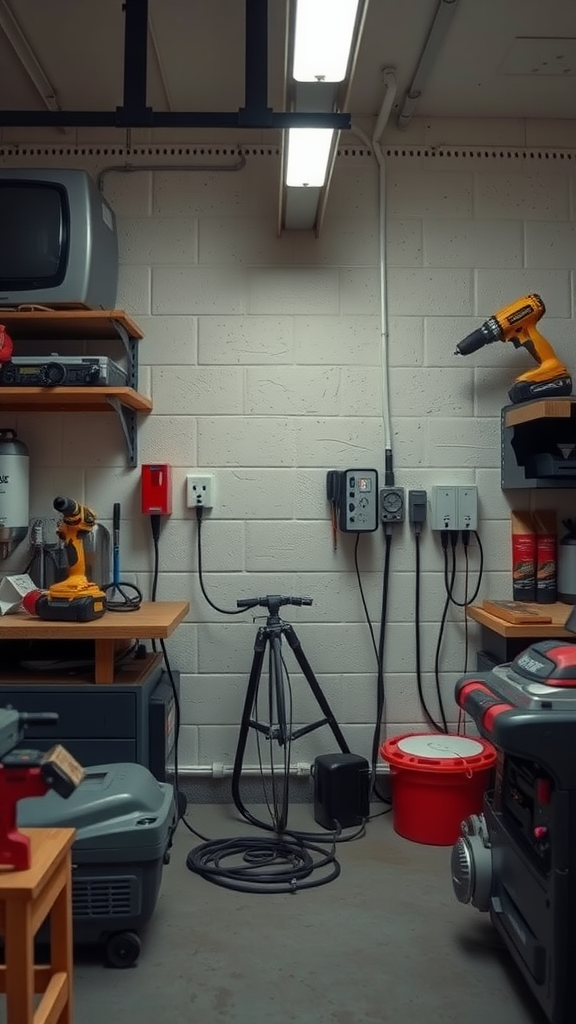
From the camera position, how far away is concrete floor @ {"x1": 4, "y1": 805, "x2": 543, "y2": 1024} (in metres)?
1.67

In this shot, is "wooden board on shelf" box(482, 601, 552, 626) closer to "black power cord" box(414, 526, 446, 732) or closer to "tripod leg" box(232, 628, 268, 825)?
"black power cord" box(414, 526, 446, 732)

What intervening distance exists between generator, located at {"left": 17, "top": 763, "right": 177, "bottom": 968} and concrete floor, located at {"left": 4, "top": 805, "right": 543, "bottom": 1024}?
9 cm

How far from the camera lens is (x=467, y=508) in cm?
289

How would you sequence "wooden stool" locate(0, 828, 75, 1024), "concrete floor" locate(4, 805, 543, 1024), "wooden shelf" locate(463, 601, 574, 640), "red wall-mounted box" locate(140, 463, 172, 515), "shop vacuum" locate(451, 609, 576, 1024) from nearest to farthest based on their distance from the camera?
1. "wooden stool" locate(0, 828, 75, 1024)
2. "shop vacuum" locate(451, 609, 576, 1024)
3. "concrete floor" locate(4, 805, 543, 1024)
4. "wooden shelf" locate(463, 601, 574, 640)
5. "red wall-mounted box" locate(140, 463, 172, 515)

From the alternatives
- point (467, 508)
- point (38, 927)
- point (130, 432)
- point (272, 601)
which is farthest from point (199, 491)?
point (38, 927)

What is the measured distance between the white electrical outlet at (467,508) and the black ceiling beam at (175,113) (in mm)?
1432

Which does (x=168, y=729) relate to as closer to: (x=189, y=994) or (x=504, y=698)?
(x=189, y=994)

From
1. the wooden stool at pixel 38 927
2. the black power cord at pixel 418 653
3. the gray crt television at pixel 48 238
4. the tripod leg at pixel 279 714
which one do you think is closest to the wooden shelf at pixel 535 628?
the black power cord at pixel 418 653

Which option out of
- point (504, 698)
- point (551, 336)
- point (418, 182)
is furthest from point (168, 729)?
point (418, 182)

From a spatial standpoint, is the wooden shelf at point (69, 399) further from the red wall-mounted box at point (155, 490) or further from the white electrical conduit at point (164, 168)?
the white electrical conduit at point (164, 168)

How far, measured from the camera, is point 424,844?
2.54m

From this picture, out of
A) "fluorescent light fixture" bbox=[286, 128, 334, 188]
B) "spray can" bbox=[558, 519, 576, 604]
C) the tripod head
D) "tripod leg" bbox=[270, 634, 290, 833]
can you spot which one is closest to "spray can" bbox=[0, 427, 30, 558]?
the tripod head

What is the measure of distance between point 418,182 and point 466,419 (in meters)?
0.96

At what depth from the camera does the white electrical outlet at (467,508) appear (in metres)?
2.88
